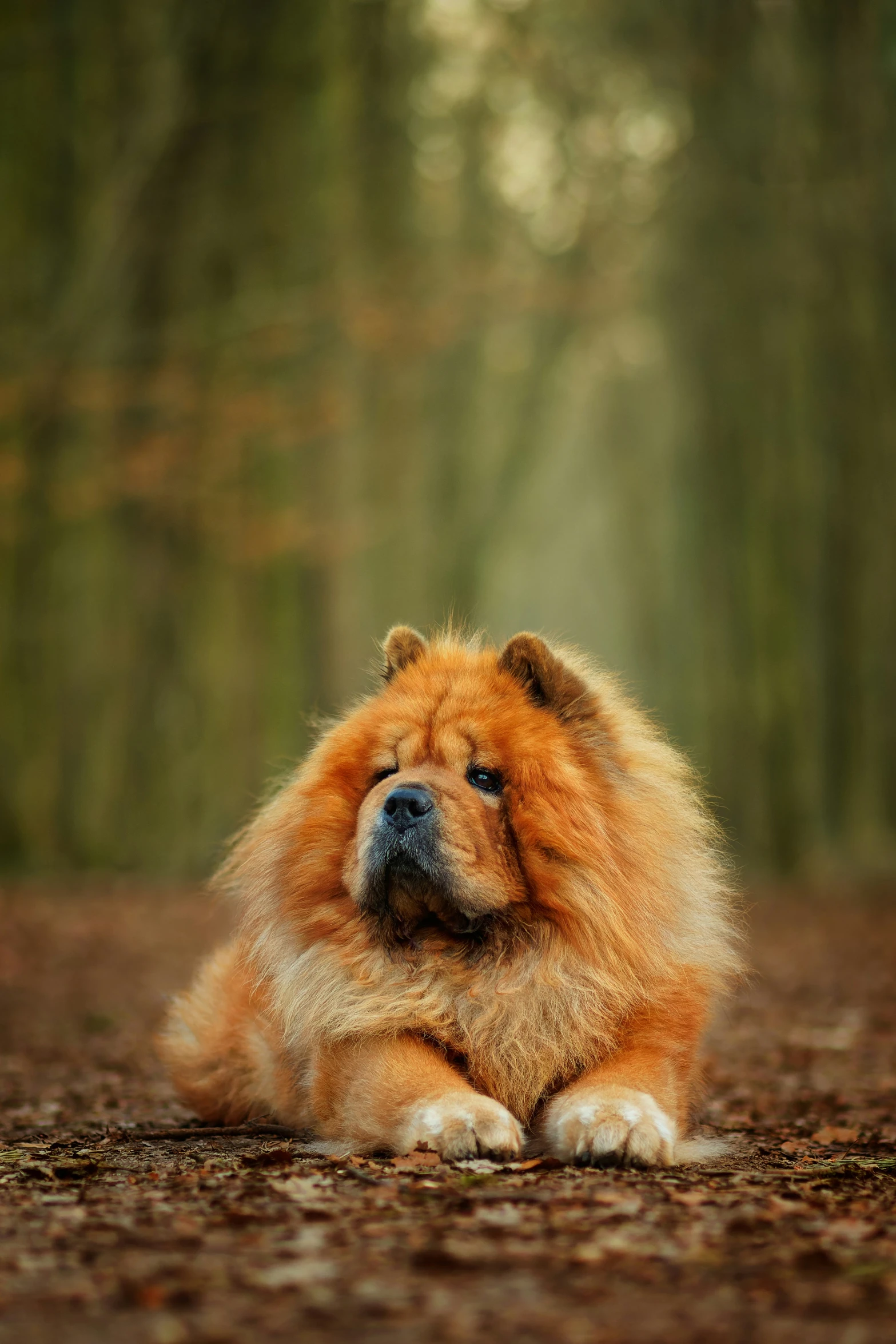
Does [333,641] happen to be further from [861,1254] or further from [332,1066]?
[861,1254]

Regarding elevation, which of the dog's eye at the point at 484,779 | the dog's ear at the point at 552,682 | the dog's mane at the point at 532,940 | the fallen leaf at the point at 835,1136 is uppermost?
the dog's ear at the point at 552,682

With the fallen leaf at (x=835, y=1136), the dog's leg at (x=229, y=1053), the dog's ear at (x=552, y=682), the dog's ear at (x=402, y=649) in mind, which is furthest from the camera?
the dog's ear at (x=402, y=649)

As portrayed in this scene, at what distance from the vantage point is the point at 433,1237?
3.27 metres

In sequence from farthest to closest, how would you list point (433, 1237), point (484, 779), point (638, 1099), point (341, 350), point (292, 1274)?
point (341, 350) → point (484, 779) → point (638, 1099) → point (433, 1237) → point (292, 1274)

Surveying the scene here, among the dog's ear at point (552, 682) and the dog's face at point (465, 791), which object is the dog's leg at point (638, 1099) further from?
the dog's ear at point (552, 682)

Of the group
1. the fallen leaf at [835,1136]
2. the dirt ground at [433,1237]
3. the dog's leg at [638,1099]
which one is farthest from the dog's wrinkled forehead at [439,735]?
the fallen leaf at [835,1136]

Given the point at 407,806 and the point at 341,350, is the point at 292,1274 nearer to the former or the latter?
the point at 407,806

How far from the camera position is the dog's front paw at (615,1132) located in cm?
413

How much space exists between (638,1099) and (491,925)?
0.77m

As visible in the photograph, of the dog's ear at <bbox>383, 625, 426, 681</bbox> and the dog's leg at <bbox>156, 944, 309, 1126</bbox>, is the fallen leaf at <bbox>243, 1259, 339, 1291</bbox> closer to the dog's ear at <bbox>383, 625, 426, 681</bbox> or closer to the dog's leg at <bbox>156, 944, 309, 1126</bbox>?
the dog's leg at <bbox>156, 944, 309, 1126</bbox>

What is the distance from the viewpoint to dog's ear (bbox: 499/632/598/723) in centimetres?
504

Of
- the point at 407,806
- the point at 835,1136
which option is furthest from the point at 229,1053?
the point at 835,1136

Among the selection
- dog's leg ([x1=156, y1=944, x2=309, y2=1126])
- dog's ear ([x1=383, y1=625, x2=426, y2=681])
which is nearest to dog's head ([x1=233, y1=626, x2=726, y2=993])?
dog's ear ([x1=383, y1=625, x2=426, y2=681])

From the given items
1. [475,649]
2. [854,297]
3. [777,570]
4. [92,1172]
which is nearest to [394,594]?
[777,570]
